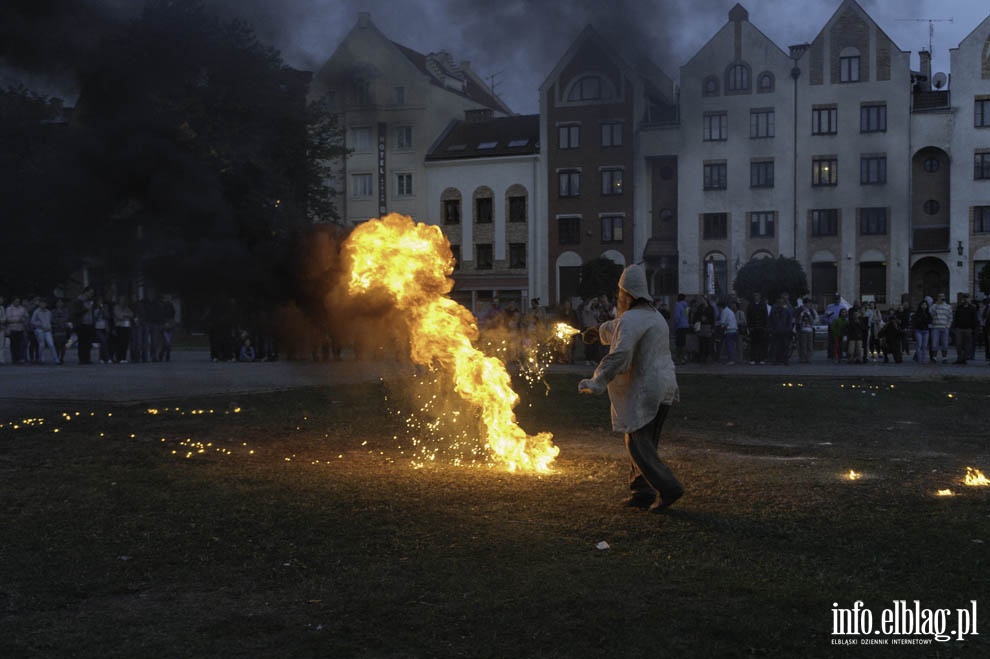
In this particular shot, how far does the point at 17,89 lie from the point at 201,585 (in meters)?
8.49

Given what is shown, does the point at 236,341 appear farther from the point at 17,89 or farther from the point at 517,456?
the point at 517,456

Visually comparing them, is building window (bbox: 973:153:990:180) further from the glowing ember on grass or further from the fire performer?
the fire performer

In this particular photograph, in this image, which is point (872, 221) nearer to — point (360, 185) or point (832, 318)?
point (832, 318)

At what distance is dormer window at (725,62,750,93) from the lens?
161 ft

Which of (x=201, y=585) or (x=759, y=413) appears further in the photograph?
(x=759, y=413)

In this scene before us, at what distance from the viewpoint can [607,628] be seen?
16.2ft

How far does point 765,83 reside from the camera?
5056 cm

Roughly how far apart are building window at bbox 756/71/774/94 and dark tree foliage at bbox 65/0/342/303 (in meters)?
43.2

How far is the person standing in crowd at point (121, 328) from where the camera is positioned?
2602 centimetres

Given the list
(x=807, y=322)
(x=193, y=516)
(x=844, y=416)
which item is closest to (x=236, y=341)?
(x=807, y=322)

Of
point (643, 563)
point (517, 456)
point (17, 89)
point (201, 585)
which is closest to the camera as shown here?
point (201, 585)

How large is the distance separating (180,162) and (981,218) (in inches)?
1966

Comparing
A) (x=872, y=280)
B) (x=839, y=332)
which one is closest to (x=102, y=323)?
(x=839, y=332)

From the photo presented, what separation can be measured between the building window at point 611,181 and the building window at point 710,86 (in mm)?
7255
